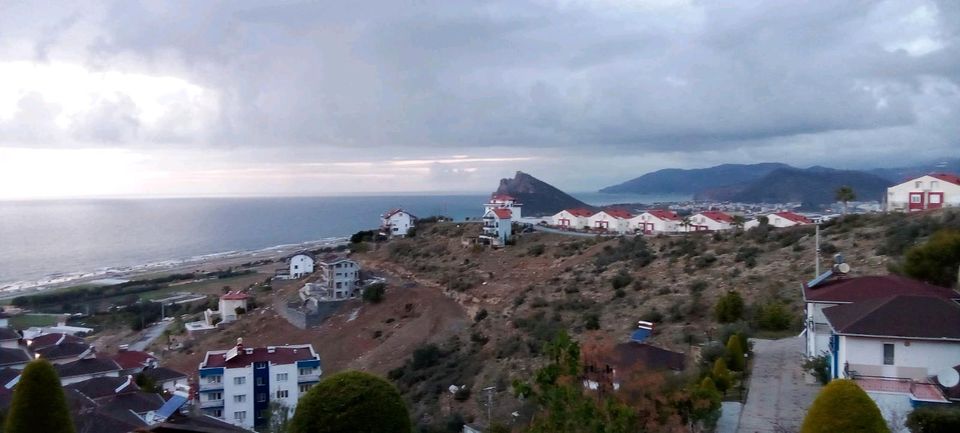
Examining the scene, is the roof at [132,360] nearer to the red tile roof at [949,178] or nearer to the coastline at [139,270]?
the red tile roof at [949,178]

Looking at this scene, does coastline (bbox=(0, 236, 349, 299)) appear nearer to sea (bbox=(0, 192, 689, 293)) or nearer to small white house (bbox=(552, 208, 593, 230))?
sea (bbox=(0, 192, 689, 293))

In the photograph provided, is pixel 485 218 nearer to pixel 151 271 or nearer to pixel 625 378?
pixel 625 378

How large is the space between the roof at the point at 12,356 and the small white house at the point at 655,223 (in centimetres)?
4107

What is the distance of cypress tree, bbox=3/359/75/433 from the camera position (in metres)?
7.33

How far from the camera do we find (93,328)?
4756 cm

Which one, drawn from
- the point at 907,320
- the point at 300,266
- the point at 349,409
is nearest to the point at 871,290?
the point at 907,320

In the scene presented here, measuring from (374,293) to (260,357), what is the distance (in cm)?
1499

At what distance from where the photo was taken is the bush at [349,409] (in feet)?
28.2

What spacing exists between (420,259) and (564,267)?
14.4 m

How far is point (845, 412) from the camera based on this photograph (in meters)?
7.27

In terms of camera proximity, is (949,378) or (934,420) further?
(949,378)

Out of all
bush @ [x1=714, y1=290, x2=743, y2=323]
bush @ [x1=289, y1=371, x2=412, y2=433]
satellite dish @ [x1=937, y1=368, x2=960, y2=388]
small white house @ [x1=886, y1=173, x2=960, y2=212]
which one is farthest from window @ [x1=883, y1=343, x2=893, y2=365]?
small white house @ [x1=886, y1=173, x2=960, y2=212]

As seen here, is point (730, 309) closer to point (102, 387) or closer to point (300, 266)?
point (102, 387)

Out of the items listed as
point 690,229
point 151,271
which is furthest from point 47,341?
point 151,271
